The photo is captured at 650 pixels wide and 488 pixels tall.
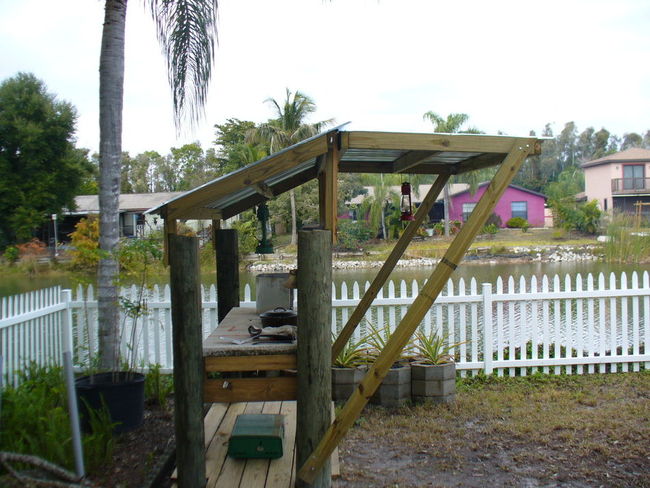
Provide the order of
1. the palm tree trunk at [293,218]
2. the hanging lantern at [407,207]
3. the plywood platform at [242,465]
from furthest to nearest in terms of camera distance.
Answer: the palm tree trunk at [293,218]
the hanging lantern at [407,207]
the plywood platform at [242,465]

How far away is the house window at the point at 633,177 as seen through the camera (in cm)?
4244

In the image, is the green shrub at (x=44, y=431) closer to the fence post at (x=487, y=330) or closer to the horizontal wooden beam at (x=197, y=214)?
the horizontal wooden beam at (x=197, y=214)

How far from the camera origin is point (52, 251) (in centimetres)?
3008

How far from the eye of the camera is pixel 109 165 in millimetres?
5629

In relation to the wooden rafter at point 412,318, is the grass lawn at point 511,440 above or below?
below

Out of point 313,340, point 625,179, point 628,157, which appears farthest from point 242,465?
point 628,157

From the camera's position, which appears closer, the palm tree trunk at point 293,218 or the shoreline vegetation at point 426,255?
the shoreline vegetation at point 426,255

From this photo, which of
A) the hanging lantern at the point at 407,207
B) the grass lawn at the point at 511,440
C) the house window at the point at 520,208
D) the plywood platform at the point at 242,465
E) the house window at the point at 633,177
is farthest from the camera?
the house window at the point at 633,177

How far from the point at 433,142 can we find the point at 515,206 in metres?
37.8

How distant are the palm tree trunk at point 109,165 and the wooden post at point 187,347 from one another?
2.54 m

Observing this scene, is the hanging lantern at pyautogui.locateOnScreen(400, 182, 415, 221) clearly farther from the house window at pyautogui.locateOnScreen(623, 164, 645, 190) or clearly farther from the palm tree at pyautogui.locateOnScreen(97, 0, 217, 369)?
the house window at pyautogui.locateOnScreen(623, 164, 645, 190)

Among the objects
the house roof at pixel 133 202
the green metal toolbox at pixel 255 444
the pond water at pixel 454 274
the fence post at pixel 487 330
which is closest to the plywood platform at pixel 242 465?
the green metal toolbox at pixel 255 444

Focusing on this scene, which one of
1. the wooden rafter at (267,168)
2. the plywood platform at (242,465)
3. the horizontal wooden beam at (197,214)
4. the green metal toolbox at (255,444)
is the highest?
the wooden rafter at (267,168)

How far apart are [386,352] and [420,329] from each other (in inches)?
117
